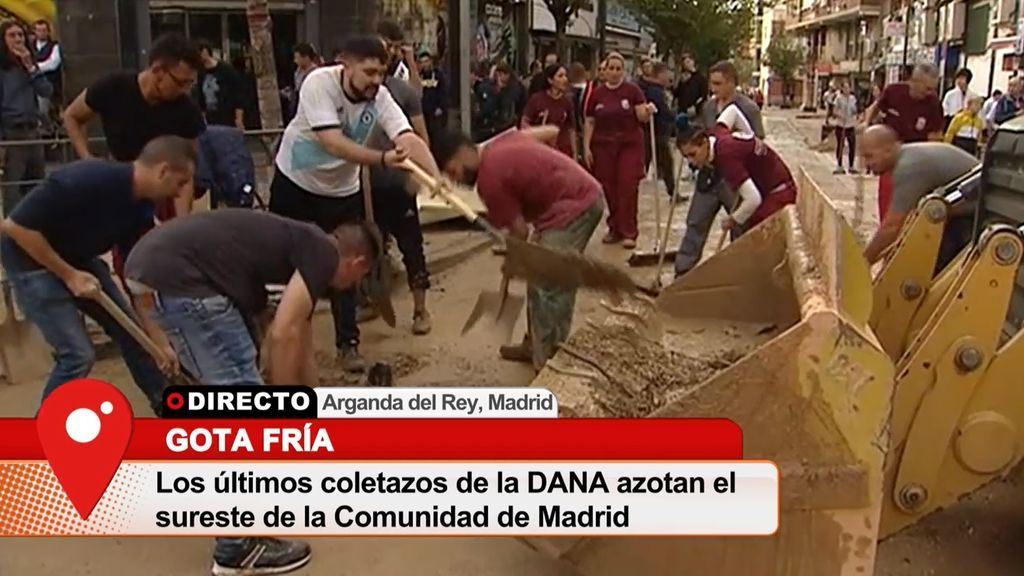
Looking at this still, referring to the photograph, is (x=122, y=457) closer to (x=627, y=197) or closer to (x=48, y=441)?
(x=48, y=441)

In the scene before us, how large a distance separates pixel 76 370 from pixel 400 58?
4367mm

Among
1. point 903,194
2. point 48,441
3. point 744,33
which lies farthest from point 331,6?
point 744,33

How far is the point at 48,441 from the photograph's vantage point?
10.3 feet

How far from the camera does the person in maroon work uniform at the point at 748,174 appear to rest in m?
6.06

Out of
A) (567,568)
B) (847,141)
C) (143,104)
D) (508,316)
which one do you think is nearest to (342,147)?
(143,104)

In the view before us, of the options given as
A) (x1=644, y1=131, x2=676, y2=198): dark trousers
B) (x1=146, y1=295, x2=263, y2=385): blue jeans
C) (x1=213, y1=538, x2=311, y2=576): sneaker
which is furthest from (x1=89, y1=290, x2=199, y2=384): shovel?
(x1=644, y1=131, x2=676, y2=198): dark trousers

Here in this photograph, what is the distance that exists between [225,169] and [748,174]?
2962 millimetres

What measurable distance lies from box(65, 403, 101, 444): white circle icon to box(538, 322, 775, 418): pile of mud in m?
1.43

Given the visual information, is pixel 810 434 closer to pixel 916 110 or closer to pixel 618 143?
pixel 618 143

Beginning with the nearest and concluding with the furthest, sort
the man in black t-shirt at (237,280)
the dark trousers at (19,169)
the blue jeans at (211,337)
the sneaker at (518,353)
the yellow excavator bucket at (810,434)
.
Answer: the yellow excavator bucket at (810,434) → the man in black t-shirt at (237,280) → the blue jeans at (211,337) → the sneaker at (518,353) → the dark trousers at (19,169)

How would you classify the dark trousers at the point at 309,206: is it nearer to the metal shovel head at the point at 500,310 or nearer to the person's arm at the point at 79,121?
the metal shovel head at the point at 500,310

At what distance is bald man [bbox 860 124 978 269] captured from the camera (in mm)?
4902

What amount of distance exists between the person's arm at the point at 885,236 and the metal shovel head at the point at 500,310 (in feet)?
5.51

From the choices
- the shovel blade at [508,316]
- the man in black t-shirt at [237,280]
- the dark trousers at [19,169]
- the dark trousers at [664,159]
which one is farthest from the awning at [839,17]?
the man in black t-shirt at [237,280]
